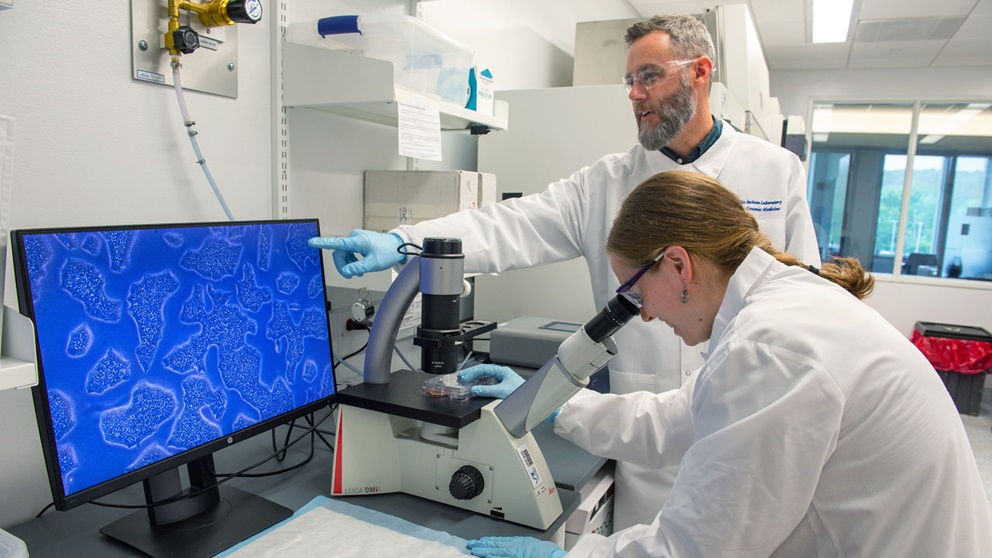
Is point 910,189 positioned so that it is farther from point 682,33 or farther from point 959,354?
→ point 682,33

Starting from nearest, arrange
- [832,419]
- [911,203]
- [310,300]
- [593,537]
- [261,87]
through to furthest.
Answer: [832,419] < [593,537] < [310,300] < [261,87] < [911,203]

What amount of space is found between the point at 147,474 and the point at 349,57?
84 centimetres

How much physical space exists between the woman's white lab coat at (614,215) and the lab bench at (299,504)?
0.92ft

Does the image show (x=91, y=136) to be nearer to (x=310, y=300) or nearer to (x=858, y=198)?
(x=310, y=300)

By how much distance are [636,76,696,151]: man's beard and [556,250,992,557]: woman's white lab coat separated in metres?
0.73

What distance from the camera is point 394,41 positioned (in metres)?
1.31

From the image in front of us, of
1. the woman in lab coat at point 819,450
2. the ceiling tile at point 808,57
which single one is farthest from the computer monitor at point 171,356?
the ceiling tile at point 808,57

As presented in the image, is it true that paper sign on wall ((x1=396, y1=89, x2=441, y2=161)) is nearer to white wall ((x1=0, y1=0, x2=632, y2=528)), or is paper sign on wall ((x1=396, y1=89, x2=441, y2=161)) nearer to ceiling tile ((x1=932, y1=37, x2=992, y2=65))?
white wall ((x1=0, y1=0, x2=632, y2=528))

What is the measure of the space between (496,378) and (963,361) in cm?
466

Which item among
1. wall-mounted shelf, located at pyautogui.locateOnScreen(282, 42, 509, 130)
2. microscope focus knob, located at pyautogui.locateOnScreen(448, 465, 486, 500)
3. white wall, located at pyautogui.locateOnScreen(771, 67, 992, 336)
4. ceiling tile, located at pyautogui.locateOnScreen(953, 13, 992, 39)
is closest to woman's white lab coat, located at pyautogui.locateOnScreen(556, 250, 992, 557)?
microscope focus knob, located at pyautogui.locateOnScreen(448, 465, 486, 500)

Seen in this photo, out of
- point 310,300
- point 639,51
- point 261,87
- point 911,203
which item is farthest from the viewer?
point 911,203

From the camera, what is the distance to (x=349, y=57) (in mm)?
1244

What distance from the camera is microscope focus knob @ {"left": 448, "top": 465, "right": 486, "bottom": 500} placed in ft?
3.15

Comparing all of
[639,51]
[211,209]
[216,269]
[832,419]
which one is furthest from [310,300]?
Result: [639,51]
